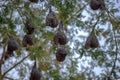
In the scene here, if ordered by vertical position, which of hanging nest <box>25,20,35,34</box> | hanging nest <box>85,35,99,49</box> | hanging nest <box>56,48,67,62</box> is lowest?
hanging nest <box>56,48,67,62</box>

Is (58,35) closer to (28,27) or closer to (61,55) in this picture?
(61,55)

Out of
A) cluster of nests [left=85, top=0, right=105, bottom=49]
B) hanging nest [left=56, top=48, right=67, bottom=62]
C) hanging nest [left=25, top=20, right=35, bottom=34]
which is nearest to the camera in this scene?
cluster of nests [left=85, top=0, right=105, bottom=49]

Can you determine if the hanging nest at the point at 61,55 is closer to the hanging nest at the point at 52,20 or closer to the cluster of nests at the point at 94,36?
the cluster of nests at the point at 94,36

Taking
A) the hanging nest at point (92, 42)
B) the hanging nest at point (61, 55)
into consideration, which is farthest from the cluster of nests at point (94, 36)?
the hanging nest at point (61, 55)

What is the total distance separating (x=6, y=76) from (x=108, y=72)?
2734mm

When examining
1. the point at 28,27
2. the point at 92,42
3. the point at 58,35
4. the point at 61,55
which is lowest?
the point at 61,55

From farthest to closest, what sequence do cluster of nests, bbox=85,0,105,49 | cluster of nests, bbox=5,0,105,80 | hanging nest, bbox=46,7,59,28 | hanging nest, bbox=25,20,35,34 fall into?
hanging nest, bbox=25,20,35,34
hanging nest, bbox=46,7,59,28
cluster of nests, bbox=85,0,105,49
cluster of nests, bbox=5,0,105,80

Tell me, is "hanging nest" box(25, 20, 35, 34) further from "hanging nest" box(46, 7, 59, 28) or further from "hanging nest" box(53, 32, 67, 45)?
"hanging nest" box(53, 32, 67, 45)

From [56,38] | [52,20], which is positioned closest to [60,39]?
[56,38]

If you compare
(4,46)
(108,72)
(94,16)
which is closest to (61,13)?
(94,16)

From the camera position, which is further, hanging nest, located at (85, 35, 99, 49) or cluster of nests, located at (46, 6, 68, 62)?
hanging nest, located at (85, 35, 99, 49)

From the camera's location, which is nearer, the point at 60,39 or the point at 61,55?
the point at 60,39

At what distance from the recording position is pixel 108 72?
9008mm

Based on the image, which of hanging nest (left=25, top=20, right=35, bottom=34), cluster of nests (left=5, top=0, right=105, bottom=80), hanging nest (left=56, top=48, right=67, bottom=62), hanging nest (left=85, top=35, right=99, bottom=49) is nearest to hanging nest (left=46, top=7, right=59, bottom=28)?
cluster of nests (left=5, top=0, right=105, bottom=80)
